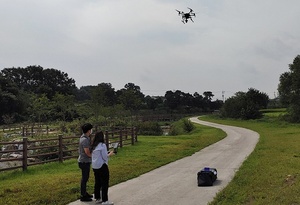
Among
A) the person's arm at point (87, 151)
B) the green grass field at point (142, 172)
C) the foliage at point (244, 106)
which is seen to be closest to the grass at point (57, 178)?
the green grass field at point (142, 172)

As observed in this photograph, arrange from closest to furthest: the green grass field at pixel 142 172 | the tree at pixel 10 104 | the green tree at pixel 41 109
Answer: the green grass field at pixel 142 172 < the green tree at pixel 41 109 < the tree at pixel 10 104

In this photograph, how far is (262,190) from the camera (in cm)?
852

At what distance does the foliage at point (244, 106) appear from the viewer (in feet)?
223

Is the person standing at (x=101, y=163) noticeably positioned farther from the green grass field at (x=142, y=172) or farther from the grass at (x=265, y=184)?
the grass at (x=265, y=184)

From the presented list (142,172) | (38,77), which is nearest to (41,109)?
(142,172)

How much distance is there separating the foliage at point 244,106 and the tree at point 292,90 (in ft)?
39.5

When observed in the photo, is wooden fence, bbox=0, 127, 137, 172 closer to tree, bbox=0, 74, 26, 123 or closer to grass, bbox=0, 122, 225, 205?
grass, bbox=0, 122, 225, 205

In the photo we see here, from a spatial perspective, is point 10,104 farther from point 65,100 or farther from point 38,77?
point 38,77

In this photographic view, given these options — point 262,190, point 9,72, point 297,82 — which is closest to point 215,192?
point 262,190

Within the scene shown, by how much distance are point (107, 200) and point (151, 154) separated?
9248 millimetres

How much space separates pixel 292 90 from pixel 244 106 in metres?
19.0

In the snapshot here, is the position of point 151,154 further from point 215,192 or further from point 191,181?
point 215,192

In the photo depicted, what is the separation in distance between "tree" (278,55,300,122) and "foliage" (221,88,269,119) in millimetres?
12041

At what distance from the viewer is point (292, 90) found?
52750 millimetres
